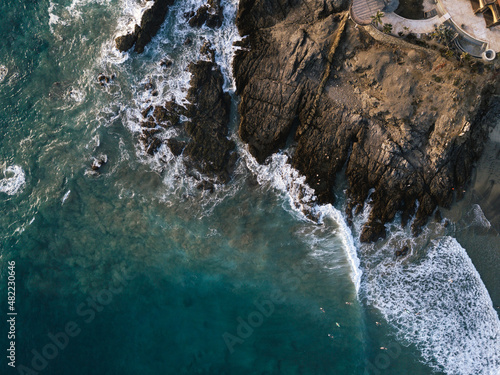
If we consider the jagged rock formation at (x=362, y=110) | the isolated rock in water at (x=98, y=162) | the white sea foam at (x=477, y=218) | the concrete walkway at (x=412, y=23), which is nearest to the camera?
the jagged rock formation at (x=362, y=110)

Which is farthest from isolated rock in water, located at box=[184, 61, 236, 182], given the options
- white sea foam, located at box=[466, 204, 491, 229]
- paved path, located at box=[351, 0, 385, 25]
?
white sea foam, located at box=[466, 204, 491, 229]

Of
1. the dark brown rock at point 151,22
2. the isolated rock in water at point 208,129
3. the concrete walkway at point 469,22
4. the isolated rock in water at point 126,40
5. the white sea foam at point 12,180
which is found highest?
the concrete walkway at point 469,22

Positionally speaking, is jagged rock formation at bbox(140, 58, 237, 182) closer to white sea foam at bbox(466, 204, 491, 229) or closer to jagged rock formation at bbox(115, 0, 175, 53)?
jagged rock formation at bbox(115, 0, 175, 53)

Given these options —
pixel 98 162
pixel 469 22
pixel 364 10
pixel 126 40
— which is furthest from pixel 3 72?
pixel 469 22

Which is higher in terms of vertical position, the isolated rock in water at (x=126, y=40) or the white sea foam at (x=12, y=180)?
the isolated rock in water at (x=126, y=40)

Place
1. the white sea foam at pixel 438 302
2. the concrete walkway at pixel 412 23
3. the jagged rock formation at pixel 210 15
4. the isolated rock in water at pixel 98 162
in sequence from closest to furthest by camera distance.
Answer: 1. the concrete walkway at pixel 412 23
2. the white sea foam at pixel 438 302
3. the isolated rock in water at pixel 98 162
4. the jagged rock formation at pixel 210 15

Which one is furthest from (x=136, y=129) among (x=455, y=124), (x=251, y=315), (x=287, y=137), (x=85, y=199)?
(x=455, y=124)

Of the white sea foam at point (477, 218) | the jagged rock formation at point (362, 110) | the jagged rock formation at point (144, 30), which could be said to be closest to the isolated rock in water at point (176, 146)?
the jagged rock formation at point (362, 110)

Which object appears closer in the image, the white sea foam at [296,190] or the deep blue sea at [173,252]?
the deep blue sea at [173,252]

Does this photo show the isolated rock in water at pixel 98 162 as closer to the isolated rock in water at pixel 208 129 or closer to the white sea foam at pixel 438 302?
the isolated rock in water at pixel 208 129
